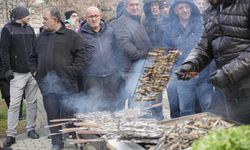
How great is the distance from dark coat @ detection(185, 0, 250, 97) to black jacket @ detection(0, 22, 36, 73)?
3570 mm

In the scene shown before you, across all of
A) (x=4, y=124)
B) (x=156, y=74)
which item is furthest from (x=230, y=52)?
(x=4, y=124)

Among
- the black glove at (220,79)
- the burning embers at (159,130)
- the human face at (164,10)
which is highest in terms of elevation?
the human face at (164,10)

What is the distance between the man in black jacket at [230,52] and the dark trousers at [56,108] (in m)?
2.56

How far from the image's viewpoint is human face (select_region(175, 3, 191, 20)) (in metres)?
5.71

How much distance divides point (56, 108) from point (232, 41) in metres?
3.20

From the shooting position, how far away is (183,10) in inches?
226

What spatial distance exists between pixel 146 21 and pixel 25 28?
2.13m

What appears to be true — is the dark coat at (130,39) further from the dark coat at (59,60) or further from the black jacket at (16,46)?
the black jacket at (16,46)

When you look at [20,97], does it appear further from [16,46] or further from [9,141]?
[16,46]

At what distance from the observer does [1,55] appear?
646cm

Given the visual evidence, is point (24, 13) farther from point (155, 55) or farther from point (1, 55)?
point (155, 55)

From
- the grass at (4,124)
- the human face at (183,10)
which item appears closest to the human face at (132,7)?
the human face at (183,10)

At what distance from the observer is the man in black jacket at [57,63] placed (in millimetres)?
5742

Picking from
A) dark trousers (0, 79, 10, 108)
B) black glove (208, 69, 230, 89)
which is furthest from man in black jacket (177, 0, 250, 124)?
dark trousers (0, 79, 10, 108)
